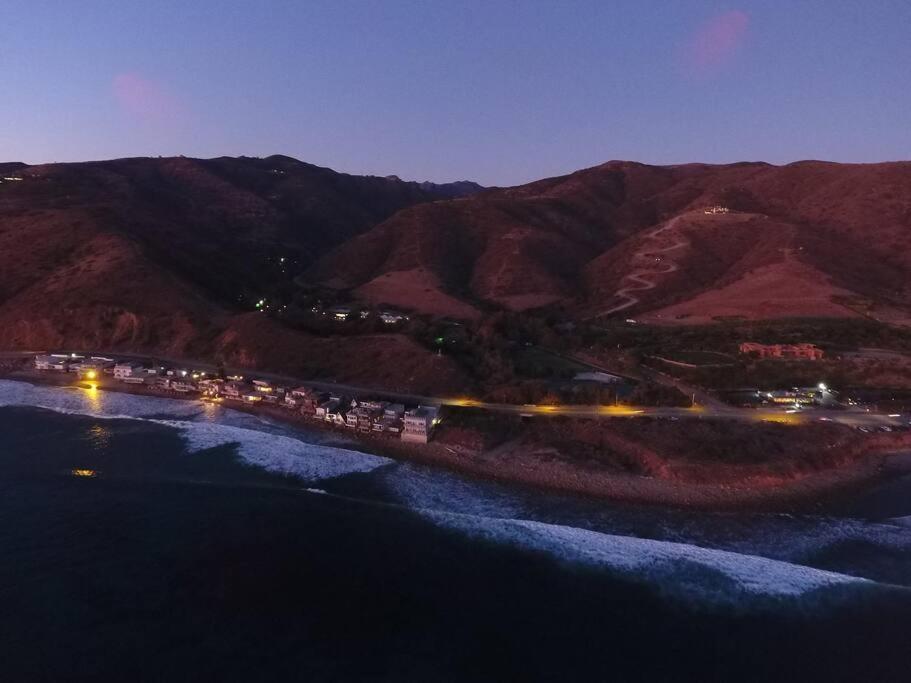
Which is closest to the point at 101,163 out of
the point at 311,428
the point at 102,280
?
the point at 102,280

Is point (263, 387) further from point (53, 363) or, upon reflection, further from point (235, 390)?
point (53, 363)

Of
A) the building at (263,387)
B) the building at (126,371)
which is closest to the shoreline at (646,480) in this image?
the building at (263,387)

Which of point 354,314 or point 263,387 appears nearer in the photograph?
point 263,387

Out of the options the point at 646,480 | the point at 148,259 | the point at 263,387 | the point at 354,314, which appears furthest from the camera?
the point at 148,259

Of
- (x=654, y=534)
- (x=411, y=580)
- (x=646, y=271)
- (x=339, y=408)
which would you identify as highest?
(x=646, y=271)

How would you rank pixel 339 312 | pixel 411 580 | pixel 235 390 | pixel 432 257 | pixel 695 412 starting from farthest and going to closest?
pixel 432 257 → pixel 339 312 → pixel 235 390 → pixel 695 412 → pixel 411 580

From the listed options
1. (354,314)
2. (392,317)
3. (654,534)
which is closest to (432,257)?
(392,317)

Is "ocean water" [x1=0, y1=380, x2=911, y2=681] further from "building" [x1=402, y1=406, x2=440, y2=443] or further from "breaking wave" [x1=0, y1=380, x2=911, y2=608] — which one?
→ "building" [x1=402, y1=406, x2=440, y2=443]
